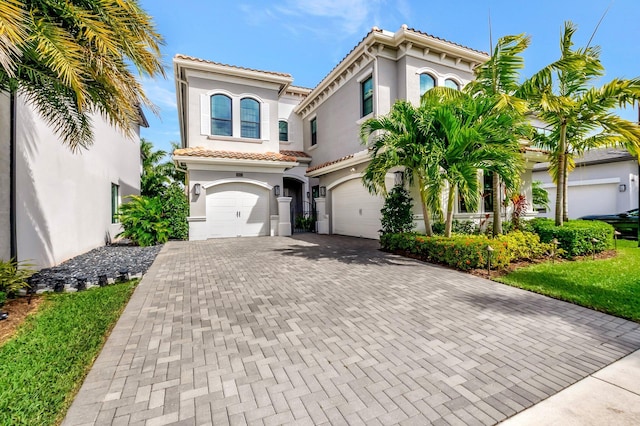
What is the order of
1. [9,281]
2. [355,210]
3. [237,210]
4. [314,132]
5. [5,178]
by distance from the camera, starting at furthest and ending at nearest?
[314,132] → [237,210] → [355,210] → [5,178] → [9,281]

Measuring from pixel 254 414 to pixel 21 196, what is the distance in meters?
7.96

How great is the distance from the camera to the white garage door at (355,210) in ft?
44.1

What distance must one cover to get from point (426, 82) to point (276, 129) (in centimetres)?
814

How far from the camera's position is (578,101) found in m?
9.85

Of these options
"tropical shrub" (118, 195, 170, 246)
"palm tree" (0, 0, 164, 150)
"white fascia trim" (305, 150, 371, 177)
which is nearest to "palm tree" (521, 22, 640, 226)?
"white fascia trim" (305, 150, 371, 177)

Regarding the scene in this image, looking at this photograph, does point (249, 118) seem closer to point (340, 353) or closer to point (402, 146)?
point (402, 146)

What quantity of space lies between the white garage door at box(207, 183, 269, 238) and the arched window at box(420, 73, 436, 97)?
30.5ft

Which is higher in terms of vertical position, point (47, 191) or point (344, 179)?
point (344, 179)

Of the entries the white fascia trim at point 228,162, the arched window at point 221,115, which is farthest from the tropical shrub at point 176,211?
the arched window at point 221,115

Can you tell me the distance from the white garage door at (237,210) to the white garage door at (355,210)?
394 cm

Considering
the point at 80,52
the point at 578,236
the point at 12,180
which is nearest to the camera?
the point at 80,52

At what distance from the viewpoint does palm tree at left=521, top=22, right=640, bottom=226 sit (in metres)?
8.85

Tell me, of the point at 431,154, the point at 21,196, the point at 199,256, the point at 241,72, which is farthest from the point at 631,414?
the point at 241,72

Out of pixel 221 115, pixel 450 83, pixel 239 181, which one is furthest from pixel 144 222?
pixel 450 83
